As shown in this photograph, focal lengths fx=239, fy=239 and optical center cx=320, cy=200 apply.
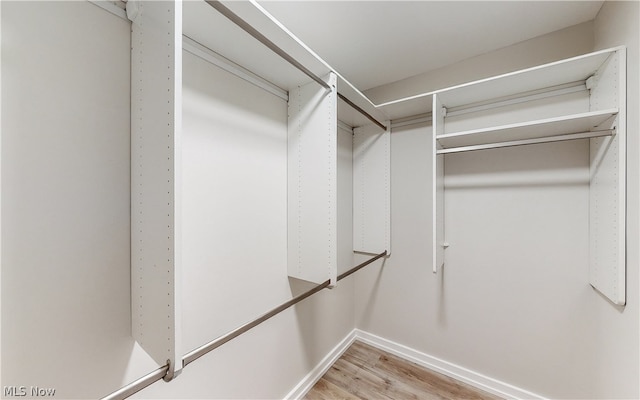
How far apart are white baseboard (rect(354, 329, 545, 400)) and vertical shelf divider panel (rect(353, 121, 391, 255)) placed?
0.92 m

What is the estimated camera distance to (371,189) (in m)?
2.44

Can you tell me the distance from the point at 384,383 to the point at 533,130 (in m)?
2.18

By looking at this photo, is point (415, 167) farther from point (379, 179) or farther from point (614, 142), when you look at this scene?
point (614, 142)

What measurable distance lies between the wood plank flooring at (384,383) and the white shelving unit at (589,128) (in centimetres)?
100

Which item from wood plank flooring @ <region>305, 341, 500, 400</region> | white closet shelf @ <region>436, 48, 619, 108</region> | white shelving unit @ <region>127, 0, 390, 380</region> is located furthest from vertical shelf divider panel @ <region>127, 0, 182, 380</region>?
white closet shelf @ <region>436, 48, 619, 108</region>

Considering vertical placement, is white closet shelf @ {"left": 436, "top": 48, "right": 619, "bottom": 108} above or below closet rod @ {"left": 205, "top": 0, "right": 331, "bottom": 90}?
above

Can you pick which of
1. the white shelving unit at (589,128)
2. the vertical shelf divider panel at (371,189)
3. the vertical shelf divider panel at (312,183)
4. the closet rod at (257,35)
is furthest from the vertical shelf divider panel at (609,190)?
the closet rod at (257,35)

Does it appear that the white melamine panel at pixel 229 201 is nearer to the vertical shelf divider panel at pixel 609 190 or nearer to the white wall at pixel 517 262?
the white wall at pixel 517 262

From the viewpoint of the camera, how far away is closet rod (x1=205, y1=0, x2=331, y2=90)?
0.93 m

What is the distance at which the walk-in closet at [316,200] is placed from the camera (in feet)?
2.50

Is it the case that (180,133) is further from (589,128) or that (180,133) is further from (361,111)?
(589,128)

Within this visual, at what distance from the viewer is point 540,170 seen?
1.73 meters

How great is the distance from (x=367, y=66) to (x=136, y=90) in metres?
1.77

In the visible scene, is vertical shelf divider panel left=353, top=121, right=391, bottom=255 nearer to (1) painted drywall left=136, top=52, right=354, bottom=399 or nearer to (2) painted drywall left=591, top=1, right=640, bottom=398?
(1) painted drywall left=136, top=52, right=354, bottom=399
